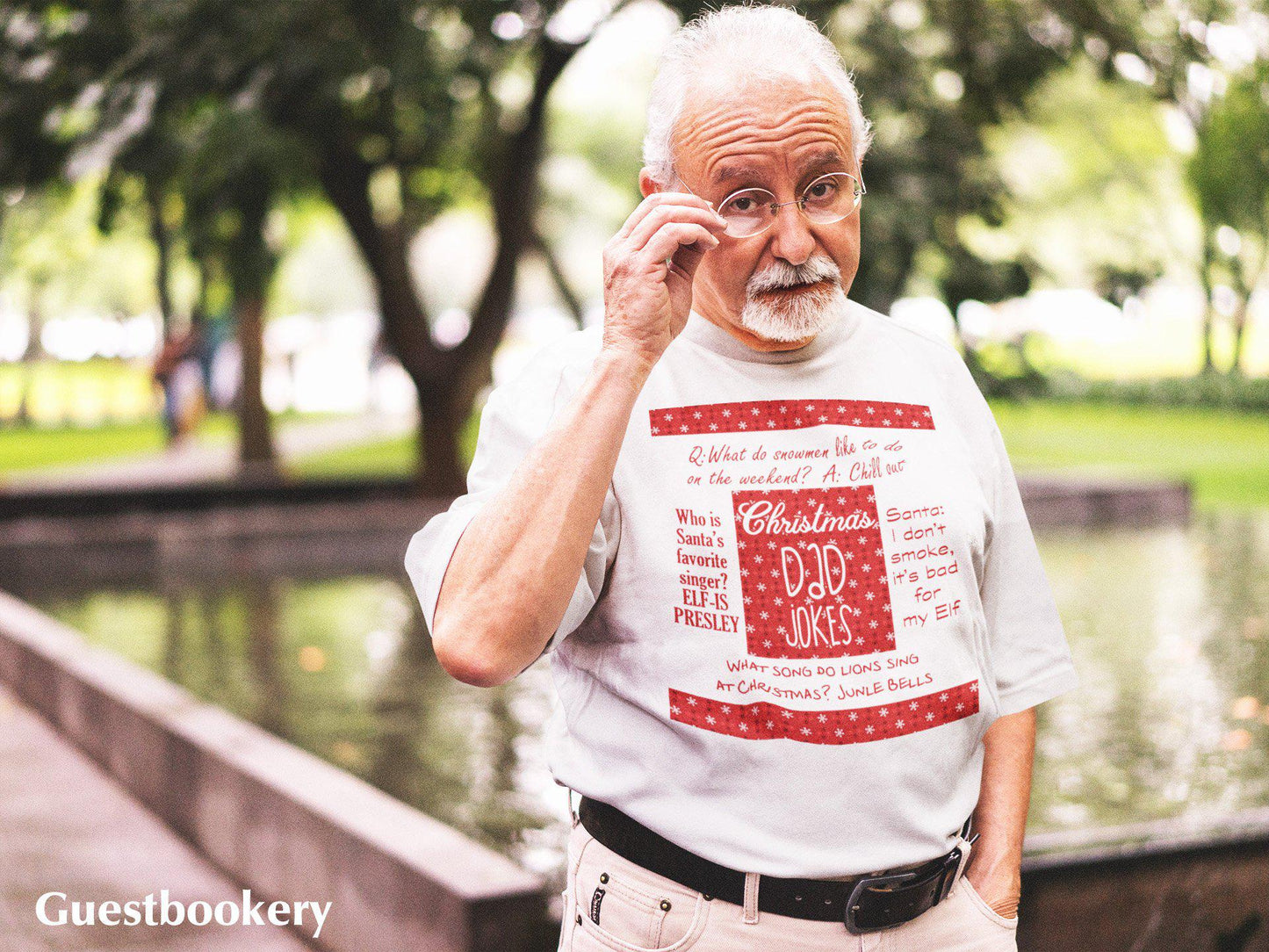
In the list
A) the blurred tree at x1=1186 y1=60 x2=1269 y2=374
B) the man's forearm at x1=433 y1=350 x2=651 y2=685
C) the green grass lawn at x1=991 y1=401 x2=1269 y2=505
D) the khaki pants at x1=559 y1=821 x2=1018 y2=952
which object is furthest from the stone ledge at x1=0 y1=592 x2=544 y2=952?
the green grass lawn at x1=991 y1=401 x2=1269 y2=505

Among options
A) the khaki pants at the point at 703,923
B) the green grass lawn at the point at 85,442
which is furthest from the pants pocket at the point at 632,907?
the green grass lawn at the point at 85,442

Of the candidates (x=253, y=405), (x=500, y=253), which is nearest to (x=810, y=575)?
(x=500, y=253)

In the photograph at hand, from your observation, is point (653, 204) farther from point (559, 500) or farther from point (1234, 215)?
point (1234, 215)

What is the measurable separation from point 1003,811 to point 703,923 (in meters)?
0.50

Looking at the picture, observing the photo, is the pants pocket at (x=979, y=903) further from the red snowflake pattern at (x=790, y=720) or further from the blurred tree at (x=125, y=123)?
the blurred tree at (x=125, y=123)

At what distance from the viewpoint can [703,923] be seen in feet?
6.57

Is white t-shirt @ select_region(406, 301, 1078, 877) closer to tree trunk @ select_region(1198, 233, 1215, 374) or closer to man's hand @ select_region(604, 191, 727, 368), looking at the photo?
man's hand @ select_region(604, 191, 727, 368)

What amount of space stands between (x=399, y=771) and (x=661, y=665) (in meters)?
4.56

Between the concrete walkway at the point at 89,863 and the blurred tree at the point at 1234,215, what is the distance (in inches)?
362

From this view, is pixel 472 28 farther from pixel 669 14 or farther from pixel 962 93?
pixel 962 93

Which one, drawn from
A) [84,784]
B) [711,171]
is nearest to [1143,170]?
[84,784]

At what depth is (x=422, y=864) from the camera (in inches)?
150

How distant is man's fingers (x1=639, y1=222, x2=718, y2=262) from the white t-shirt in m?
0.22

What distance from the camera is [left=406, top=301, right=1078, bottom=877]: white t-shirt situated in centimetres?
198
